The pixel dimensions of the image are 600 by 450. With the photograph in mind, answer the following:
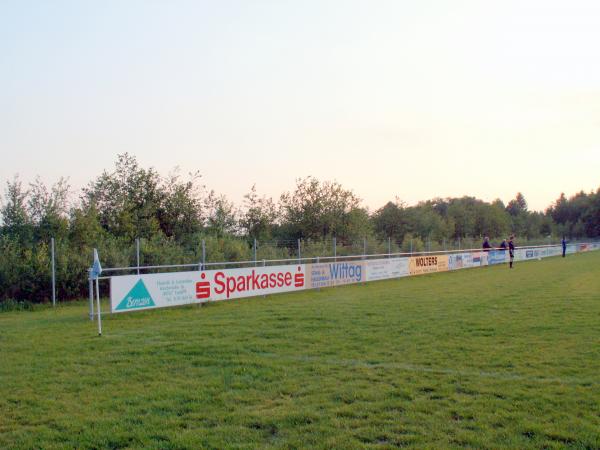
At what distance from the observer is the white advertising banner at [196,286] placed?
541 inches

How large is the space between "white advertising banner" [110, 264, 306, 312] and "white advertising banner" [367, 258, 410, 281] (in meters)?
5.33

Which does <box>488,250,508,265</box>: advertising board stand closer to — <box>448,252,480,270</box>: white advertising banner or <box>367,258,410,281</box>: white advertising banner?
<box>448,252,480,270</box>: white advertising banner

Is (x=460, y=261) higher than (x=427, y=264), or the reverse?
(x=427, y=264)

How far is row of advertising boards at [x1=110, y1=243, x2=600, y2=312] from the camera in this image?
13938 millimetres

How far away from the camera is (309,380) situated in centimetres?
720

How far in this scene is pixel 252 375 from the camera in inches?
297

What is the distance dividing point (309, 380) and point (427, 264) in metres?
23.9

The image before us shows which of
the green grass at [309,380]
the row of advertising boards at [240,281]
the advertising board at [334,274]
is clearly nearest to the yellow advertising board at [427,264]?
the row of advertising boards at [240,281]

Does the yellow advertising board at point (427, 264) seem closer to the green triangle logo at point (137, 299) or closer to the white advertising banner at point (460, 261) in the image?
the white advertising banner at point (460, 261)

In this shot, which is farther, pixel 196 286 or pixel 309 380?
pixel 196 286

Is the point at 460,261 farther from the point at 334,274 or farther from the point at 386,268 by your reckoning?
the point at 334,274

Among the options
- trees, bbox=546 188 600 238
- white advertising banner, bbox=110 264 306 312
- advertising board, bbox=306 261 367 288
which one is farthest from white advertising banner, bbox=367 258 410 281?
trees, bbox=546 188 600 238

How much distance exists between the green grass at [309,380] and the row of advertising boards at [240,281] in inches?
34.9

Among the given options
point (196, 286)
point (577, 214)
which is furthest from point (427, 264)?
point (577, 214)
